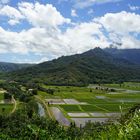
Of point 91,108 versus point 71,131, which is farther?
point 91,108

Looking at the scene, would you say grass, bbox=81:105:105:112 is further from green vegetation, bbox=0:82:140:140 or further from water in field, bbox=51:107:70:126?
water in field, bbox=51:107:70:126

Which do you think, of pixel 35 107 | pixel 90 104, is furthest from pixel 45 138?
pixel 90 104

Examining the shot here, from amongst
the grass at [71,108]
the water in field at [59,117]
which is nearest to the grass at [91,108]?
the grass at [71,108]

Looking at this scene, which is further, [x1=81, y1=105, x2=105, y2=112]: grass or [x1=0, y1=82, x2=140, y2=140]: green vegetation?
[x1=81, y1=105, x2=105, y2=112]: grass

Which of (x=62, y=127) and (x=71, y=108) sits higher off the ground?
(x=71, y=108)

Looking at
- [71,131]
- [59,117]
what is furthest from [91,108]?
[71,131]

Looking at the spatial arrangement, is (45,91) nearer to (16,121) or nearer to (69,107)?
(69,107)

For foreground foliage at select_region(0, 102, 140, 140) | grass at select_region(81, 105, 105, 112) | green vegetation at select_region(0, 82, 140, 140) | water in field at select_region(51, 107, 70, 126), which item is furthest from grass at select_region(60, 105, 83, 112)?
foreground foliage at select_region(0, 102, 140, 140)

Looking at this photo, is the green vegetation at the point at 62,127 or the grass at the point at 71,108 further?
the grass at the point at 71,108

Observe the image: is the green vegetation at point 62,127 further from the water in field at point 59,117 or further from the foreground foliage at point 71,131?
the water in field at point 59,117

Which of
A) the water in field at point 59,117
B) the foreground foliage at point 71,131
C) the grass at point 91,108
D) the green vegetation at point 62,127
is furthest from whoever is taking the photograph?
the grass at point 91,108

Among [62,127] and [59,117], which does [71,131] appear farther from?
[59,117]

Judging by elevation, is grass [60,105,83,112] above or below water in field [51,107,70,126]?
above
